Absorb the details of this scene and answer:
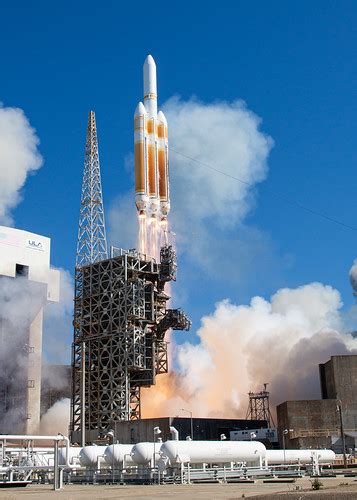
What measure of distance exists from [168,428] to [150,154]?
45.6 metres

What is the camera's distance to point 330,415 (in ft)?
381

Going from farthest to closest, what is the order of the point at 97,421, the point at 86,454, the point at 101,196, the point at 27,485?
the point at 101,196, the point at 97,421, the point at 86,454, the point at 27,485

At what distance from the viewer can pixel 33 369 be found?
396 ft

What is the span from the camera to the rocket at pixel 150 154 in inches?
4761

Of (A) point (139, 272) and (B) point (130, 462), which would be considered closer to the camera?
(B) point (130, 462)

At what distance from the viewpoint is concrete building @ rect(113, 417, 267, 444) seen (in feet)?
348

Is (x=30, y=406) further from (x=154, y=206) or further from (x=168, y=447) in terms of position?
(x=168, y=447)

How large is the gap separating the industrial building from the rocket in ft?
124

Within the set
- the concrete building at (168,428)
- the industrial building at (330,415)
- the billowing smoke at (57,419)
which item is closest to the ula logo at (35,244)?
the concrete building at (168,428)

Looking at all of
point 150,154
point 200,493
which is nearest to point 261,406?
point 150,154

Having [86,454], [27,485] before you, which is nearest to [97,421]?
[86,454]

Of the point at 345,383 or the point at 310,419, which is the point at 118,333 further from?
the point at 345,383

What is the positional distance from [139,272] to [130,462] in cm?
5681

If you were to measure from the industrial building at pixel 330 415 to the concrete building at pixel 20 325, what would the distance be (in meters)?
40.9
